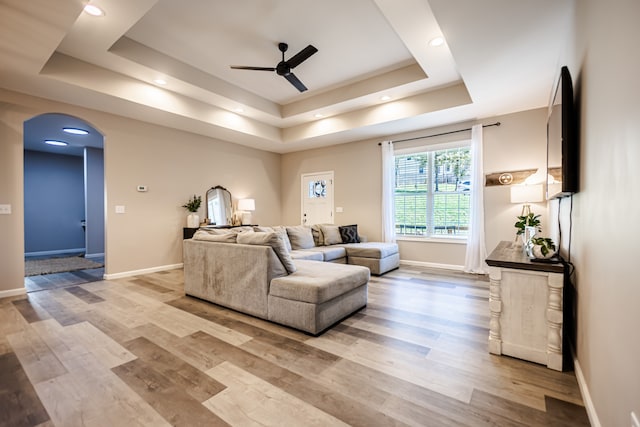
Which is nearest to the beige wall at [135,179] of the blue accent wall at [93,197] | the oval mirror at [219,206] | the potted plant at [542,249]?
the oval mirror at [219,206]

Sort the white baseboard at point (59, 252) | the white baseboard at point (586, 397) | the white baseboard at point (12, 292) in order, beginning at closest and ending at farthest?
the white baseboard at point (586, 397) < the white baseboard at point (12, 292) < the white baseboard at point (59, 252)

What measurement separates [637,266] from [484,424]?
1.03 metres

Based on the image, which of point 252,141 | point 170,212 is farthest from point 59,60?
point 252,141

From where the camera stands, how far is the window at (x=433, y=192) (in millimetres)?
5184

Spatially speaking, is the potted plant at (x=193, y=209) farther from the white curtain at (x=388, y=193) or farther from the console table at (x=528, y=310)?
the console table at (x=528, y=310)

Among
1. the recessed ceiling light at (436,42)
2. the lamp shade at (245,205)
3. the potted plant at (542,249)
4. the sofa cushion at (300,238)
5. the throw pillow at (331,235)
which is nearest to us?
the potted plant at (542,249)

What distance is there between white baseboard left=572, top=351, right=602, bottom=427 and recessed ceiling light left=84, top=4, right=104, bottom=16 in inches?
177

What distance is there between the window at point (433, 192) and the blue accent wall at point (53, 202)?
8738mm

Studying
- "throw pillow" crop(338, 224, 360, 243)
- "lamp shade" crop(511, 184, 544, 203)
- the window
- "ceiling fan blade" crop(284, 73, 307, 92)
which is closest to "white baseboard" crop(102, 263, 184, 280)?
"throw pillow" crop(338, 224, 360, 243)

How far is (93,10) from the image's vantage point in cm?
258

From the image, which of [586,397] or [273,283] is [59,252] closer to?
[273,283]

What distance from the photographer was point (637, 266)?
0.98m

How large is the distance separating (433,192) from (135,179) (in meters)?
5.36

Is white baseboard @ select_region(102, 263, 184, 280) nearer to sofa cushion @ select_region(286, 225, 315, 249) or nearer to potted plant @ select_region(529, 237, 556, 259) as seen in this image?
sofa cushion @ select_region(286, 225, 315, 249)
